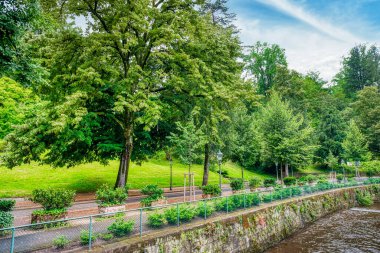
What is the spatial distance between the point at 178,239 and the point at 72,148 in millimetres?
13772

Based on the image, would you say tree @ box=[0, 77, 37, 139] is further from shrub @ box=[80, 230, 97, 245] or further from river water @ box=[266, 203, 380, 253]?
river water @ box=[266, 203, 380, 253]

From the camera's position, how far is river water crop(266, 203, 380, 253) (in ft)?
48.9

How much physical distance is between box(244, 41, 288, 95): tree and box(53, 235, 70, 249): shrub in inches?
2869

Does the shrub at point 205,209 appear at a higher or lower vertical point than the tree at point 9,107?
lower

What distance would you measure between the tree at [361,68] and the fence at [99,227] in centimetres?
8752

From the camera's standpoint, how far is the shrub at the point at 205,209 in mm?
13078

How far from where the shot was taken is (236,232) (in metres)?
13.4

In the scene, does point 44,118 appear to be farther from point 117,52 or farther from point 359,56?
point 359,56

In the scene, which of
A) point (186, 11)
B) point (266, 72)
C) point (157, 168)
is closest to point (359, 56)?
point (266, 72)

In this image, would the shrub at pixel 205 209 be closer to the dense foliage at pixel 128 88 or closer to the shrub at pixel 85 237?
the dense foliage at pixel 128 88

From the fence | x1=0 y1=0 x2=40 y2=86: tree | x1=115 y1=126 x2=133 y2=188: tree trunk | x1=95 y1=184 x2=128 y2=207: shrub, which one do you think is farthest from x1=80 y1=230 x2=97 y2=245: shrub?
x1=115 y1=126 x2=133 y2=188: tree trunk

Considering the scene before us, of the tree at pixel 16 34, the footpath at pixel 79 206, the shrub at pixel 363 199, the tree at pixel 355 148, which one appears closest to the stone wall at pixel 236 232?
the footpath at pixel 79 206

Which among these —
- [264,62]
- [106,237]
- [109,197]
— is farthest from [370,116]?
[106,237]

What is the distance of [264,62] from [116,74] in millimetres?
66412
